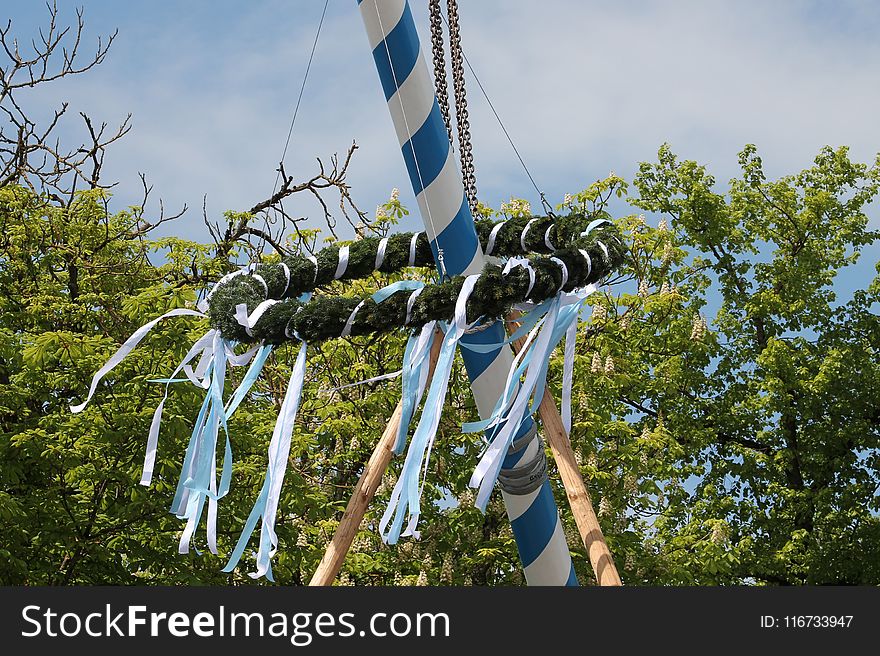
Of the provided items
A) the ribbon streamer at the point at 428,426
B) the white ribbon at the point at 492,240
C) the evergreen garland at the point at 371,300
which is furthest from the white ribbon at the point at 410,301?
the white ribbon at the point at 492,240

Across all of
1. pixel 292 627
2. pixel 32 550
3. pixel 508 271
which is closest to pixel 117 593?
pixel 292 627

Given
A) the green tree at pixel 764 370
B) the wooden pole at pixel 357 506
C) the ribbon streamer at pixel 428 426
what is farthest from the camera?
the green tree at pixel 764 370

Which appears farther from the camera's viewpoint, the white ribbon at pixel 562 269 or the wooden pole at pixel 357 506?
the wooden pole at pixel 357 506

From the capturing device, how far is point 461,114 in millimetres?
4832

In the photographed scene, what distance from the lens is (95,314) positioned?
902 centimetres

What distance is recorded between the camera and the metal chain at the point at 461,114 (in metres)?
4.78

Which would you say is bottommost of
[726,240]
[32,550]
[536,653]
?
[536,653]

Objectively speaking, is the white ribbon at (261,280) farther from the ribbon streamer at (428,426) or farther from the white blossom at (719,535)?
the white blossom at (719,535)

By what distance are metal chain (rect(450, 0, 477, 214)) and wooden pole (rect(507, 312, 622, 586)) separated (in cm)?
57

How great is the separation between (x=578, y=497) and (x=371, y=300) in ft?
3.95

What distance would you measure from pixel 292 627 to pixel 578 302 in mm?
1520

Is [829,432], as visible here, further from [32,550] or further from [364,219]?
[32,550]

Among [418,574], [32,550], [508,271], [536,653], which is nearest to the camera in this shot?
[536,653]

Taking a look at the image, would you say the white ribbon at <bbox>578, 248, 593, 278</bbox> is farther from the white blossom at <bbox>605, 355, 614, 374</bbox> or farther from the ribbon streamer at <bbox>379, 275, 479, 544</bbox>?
the white blossom at <bbox>605, 355, 614, 374</bbox>
